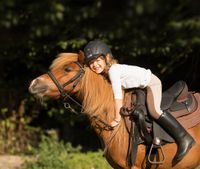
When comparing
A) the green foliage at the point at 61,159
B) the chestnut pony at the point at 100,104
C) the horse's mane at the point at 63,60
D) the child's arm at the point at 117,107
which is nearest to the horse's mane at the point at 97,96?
the chestnut pony at the point at 100,104

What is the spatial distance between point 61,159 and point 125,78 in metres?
3.25

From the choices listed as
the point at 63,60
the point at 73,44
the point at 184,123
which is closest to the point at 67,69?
the point at 63,60

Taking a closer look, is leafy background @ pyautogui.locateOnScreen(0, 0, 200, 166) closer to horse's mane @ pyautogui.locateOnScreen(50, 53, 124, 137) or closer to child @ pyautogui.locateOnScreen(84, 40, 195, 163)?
child @ pyautogui.locateOnScreen(84, 40, 195, 163)

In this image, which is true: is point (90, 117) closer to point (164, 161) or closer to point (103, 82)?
point (103, 82)

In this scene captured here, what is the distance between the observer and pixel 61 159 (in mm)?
8016

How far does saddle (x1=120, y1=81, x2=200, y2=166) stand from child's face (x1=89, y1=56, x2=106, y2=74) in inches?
14.9

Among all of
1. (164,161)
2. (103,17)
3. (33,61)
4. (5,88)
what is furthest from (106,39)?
(103,17)

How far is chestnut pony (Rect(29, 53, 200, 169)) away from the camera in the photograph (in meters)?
5.17

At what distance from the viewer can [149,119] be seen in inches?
203

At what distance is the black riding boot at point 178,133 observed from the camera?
16.6 feet

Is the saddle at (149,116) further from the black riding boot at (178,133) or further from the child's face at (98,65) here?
the child's face at (98,65)

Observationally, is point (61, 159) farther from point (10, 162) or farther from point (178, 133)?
point (178, 133)

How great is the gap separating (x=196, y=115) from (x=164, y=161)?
1.94 feet

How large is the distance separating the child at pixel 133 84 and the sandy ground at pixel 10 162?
3641 mm
